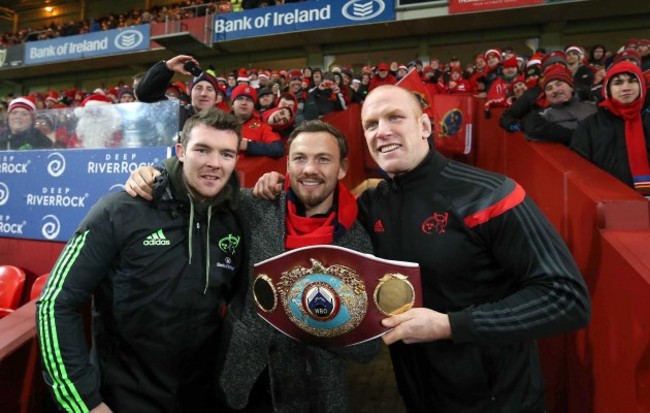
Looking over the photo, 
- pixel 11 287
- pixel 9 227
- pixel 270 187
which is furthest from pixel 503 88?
pixel 11 287

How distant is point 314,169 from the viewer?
1669 mm

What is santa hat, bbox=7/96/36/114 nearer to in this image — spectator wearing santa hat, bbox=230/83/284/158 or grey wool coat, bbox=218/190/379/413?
spectator wearing santa hat, bbox=230/83/284/158

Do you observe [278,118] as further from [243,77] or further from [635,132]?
[243,77]

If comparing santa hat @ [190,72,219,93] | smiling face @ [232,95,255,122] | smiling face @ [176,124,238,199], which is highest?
santa hat @ [190,72,219,93]

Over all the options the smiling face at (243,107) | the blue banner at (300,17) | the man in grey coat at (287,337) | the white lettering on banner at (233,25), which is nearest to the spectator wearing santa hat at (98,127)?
the smiling face at (243,107)

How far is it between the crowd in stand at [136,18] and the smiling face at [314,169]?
15912 mm

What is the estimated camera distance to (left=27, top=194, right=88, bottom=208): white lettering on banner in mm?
3211

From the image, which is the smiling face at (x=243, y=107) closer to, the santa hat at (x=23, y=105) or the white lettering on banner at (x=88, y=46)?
the santa hat at (x=23, y=105)

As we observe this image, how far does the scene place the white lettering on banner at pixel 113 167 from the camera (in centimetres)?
300

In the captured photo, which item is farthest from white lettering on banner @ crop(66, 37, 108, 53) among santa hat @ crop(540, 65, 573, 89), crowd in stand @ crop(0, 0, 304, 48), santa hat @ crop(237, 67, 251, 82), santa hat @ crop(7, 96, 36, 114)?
santa hat @ crop(540, 65, 573, 89)

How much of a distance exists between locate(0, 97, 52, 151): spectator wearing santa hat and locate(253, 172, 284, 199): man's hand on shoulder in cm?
244

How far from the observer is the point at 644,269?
5.08 ft

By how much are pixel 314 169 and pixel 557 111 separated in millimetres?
3140

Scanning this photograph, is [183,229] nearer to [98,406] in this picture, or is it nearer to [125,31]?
[98,406]
